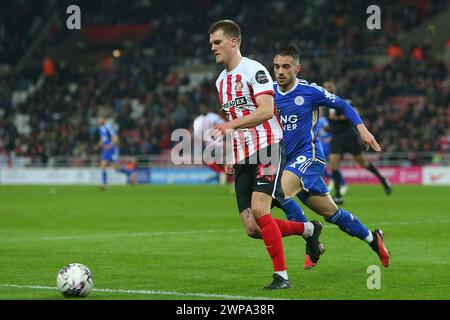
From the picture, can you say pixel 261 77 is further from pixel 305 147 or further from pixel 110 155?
pixel 110 155

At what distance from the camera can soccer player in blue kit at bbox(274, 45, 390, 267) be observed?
30.7 feet

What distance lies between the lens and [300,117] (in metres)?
9.88

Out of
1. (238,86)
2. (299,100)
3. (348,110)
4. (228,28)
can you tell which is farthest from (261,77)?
(299,100)

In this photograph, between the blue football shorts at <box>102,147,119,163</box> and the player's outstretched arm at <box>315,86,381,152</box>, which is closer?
the player's outstretched arm at <box>315,86,381,152</box>

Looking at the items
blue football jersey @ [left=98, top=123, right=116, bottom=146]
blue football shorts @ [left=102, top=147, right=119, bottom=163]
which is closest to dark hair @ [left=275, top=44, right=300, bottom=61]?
blue football jersey @ [left=98, top=123, right=116, bottom=146]

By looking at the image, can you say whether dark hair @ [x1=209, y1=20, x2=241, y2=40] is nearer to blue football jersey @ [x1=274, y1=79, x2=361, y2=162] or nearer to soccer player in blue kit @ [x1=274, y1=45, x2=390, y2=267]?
soccer player in blue kit @ [x1=274, y1=45, x2=390, y2=267]

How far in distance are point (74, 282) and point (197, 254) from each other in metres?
3.59

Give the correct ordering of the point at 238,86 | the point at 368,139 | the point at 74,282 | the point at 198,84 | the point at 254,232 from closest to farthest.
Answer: the point at 74,282
the point at 238,86
the point at 254,232
the point at 368,139
the point at 198,84

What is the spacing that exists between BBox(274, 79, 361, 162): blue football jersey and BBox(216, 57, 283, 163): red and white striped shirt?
1.54 metres

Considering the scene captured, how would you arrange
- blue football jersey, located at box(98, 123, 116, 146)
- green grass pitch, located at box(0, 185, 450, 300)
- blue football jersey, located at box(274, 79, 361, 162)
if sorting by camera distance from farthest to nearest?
blue football jersey, located at box(98, 123, 116, 146)
blue football jersey, located at box(274, 79, 361, 162)
green grass pitch, located at box(0, 185, 450, 300)

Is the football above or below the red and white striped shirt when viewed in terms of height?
below

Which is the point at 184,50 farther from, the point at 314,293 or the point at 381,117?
the point at 314,293

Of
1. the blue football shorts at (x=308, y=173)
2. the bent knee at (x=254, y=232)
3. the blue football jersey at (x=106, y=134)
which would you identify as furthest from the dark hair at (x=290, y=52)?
the blue football jersey at (x=106, y=134)

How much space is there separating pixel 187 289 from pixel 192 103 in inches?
1257
